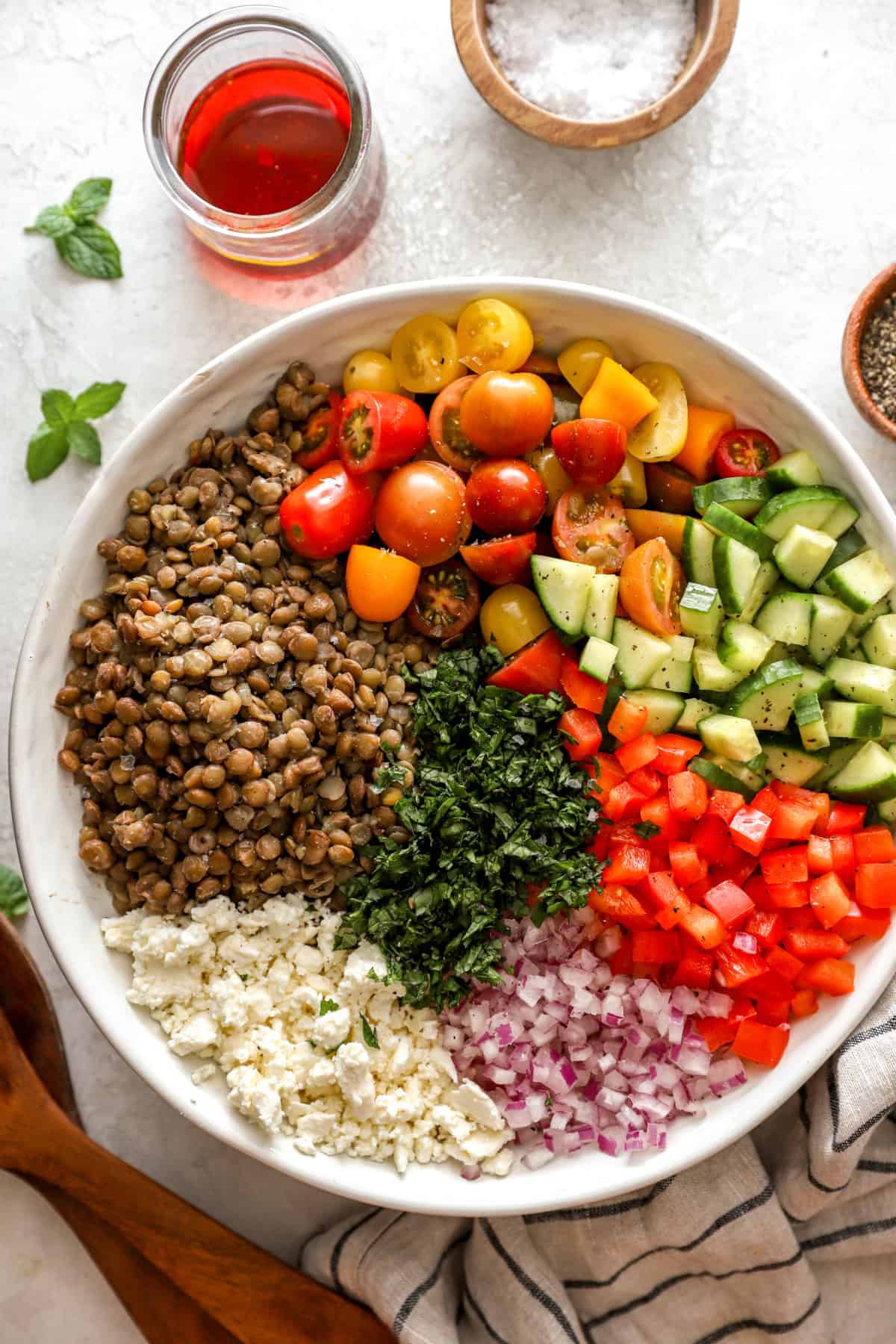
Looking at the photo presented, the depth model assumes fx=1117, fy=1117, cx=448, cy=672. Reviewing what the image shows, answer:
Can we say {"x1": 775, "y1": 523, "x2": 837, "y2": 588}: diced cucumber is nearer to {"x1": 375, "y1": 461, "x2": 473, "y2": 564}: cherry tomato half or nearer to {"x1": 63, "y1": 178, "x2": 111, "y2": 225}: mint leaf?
{"x1": 375, "y1": 461, "x2": 473, "y2": 564}: cherry tomato half

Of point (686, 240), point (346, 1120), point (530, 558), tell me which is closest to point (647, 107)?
point (686, 240)

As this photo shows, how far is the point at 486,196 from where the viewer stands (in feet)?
7.86

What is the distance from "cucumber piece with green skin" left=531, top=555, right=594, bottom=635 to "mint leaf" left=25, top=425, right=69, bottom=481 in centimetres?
108

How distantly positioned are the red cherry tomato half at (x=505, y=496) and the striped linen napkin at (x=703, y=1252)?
119cm

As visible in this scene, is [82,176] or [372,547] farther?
[82,176]

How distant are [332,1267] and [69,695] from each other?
1.32 m

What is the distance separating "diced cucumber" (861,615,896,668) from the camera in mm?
2082

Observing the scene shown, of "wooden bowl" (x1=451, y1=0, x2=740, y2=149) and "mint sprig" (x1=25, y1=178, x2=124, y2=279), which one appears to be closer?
"wooden bowl" (x1=451, y1=0, x2=740, y2=149)

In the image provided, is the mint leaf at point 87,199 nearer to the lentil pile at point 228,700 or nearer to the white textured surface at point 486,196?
the white textured surface at point 486,196

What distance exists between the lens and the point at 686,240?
7.86 ft

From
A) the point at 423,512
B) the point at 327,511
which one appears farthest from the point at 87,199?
the point at 423,512

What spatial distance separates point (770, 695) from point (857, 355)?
2.34 feet

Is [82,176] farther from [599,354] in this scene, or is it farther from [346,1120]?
[346,1120]

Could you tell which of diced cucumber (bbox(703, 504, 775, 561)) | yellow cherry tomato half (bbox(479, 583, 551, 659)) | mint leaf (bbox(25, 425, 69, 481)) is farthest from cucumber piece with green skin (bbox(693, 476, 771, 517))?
mint leaf (bbox(25, 425, 69, 481))
